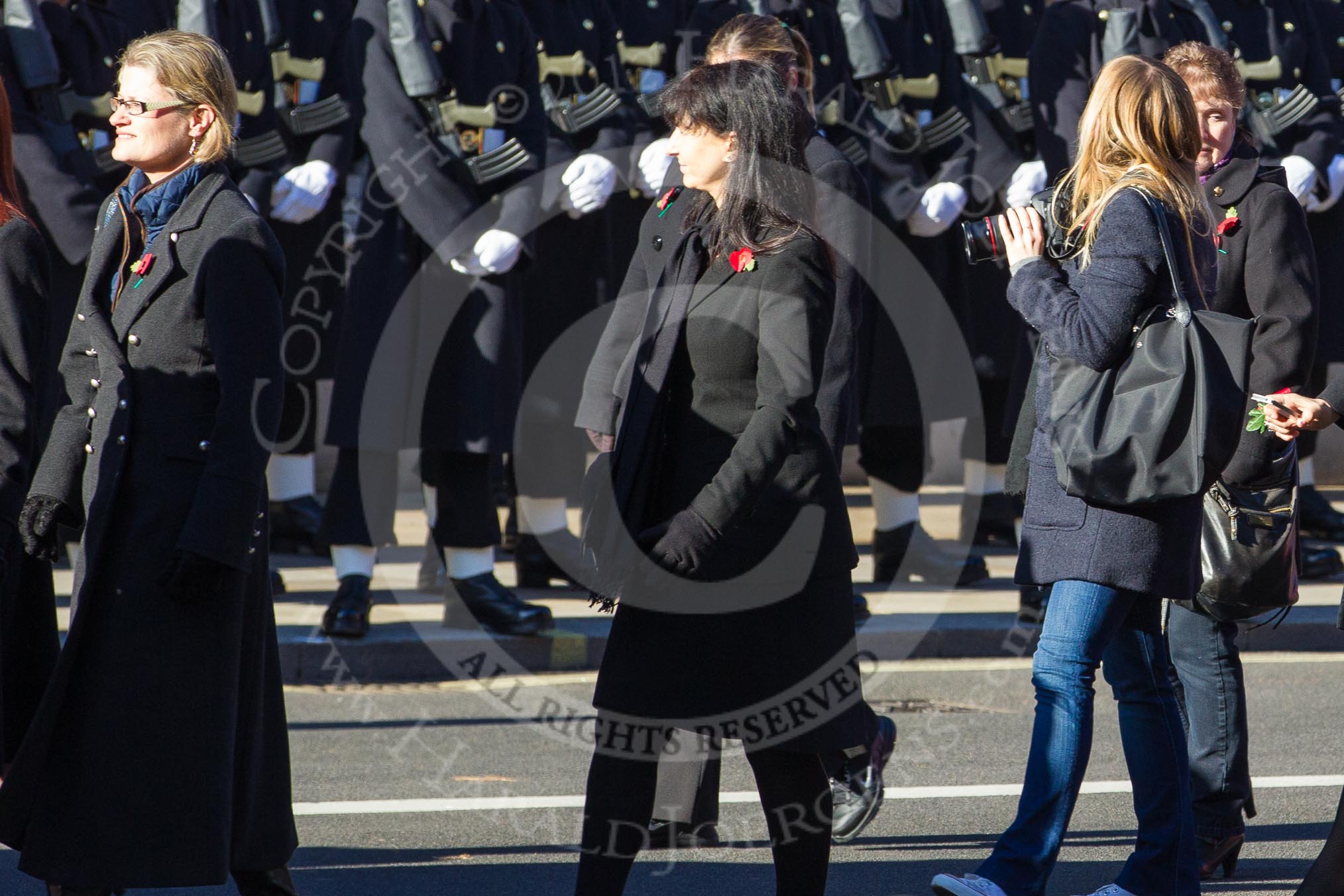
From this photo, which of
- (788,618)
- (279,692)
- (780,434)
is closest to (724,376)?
(780,434)

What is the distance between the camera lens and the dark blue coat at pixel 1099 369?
3717 millimetres

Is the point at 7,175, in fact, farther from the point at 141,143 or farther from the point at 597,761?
the point at 597,761

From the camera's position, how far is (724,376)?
3609mm

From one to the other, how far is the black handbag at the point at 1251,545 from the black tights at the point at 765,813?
116 centimetres

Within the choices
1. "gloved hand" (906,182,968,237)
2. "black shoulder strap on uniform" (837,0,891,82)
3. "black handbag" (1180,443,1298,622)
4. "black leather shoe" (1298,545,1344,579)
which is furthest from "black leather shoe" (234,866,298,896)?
"black leather shoe" (1298,545,1344,579)

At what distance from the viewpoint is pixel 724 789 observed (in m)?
5.14

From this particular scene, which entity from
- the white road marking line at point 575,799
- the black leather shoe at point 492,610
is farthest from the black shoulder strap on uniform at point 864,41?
the white road marking line at point 575,799

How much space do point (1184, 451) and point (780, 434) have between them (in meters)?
0.79

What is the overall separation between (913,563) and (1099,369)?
12.9ft

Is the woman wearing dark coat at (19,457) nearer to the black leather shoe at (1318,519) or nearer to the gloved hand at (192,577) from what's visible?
the gloved hand at (192,577)

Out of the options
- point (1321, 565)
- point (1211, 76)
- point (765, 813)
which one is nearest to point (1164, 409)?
point (765, 813)

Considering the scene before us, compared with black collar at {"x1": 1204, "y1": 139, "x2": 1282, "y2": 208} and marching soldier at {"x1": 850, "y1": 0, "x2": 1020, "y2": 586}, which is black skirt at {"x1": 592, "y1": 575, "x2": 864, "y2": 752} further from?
marching soldier at {"x1": 850, "y1": 0, "x2": 1020, "y2": 586}

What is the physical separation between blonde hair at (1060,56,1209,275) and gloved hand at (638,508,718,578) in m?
0.99

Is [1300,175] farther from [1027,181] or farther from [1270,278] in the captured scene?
[1270,278]
